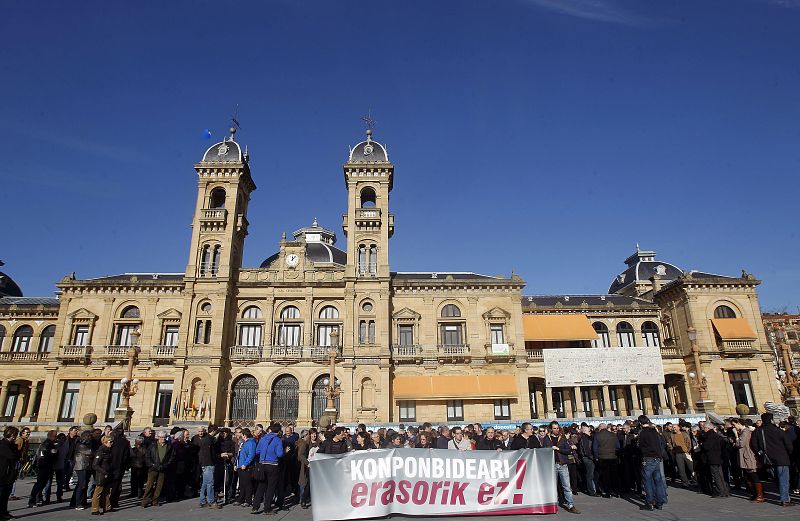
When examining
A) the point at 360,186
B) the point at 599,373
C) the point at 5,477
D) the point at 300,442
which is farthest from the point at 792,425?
the point at 360,186

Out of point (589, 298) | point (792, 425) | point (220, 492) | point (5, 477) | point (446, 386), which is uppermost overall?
point (589, 298)

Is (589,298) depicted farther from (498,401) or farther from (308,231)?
(308,231)

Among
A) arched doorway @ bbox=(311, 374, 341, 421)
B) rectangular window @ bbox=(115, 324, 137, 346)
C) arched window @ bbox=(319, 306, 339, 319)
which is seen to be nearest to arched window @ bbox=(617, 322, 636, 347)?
arched window @ bbox=(319, 306, 339, 319)

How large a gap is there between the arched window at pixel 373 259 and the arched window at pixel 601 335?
20.6 meters

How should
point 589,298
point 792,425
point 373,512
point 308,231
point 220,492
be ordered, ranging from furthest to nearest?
1. point 308,231
2. point 589,298
3. point 220,492
4. point 792,425
5. point 373,512

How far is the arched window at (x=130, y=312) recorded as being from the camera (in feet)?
125

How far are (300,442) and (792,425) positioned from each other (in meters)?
13.7

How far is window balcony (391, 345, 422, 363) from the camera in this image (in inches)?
1452

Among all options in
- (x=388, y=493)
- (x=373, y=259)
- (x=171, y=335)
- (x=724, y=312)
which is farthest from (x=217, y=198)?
(x=724, y=312)

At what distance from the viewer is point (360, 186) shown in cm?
4094

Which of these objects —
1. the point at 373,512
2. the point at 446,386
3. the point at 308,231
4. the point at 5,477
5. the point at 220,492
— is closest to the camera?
the point at 373,512

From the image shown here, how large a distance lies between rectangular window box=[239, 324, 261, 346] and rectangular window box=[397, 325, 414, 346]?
1063cm

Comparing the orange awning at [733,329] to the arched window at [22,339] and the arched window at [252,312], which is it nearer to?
the arched window at [252,312]

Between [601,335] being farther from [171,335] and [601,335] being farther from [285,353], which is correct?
[171,335]
